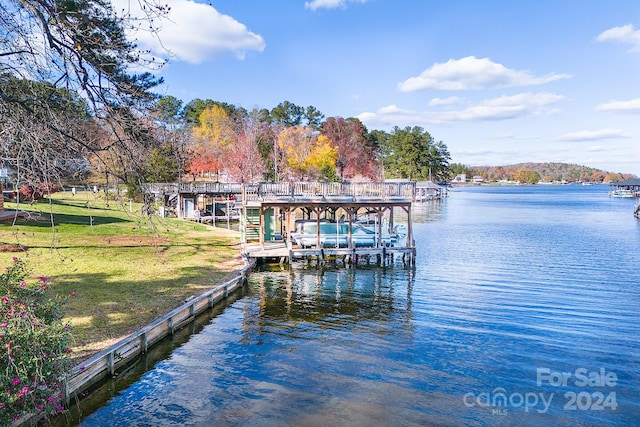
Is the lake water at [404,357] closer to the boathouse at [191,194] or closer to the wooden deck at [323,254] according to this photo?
the wooden deck at [323,254]

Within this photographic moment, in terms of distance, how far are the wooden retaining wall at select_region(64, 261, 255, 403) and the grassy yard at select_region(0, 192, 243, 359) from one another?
1.57 feet

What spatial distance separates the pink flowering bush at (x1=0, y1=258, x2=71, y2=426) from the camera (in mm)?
6664

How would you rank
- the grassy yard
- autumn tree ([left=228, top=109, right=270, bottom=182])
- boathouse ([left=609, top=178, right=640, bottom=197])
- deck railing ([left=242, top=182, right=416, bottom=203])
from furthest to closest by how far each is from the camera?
boathouse ([left=609, top=178, right=640, bottom=197]), autumn tree ([left=228, top=109, right=270, bottom=182]), deck railing ([left=242, top=182, right=416, bottom=203]), the grassy yard

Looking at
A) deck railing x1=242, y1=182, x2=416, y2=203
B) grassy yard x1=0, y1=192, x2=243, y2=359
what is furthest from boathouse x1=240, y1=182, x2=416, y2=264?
grassy yard x1=0, y1=192, x2=243, y2=359

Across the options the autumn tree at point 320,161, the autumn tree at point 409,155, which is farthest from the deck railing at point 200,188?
the autumn tree at point 409,155

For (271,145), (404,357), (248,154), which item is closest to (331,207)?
(404,357)

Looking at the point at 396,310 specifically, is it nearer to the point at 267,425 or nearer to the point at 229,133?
the point at 267,425

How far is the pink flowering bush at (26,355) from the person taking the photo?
21.9 feet

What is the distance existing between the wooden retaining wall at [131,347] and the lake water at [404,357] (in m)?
0.55

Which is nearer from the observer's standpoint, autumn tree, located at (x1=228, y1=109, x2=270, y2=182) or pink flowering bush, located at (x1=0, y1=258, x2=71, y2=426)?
pink flowering bush, located at (x1=0, y1=258, x2=71, y2=426)

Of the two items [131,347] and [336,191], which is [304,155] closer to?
[336,191]

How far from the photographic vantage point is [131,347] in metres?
12.0

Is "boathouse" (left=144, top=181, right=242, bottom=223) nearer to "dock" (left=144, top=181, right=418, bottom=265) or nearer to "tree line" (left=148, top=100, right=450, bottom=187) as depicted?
"tree line" (left=148, top=100, right=450, bottom=187)

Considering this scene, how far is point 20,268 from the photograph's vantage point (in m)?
8.45
